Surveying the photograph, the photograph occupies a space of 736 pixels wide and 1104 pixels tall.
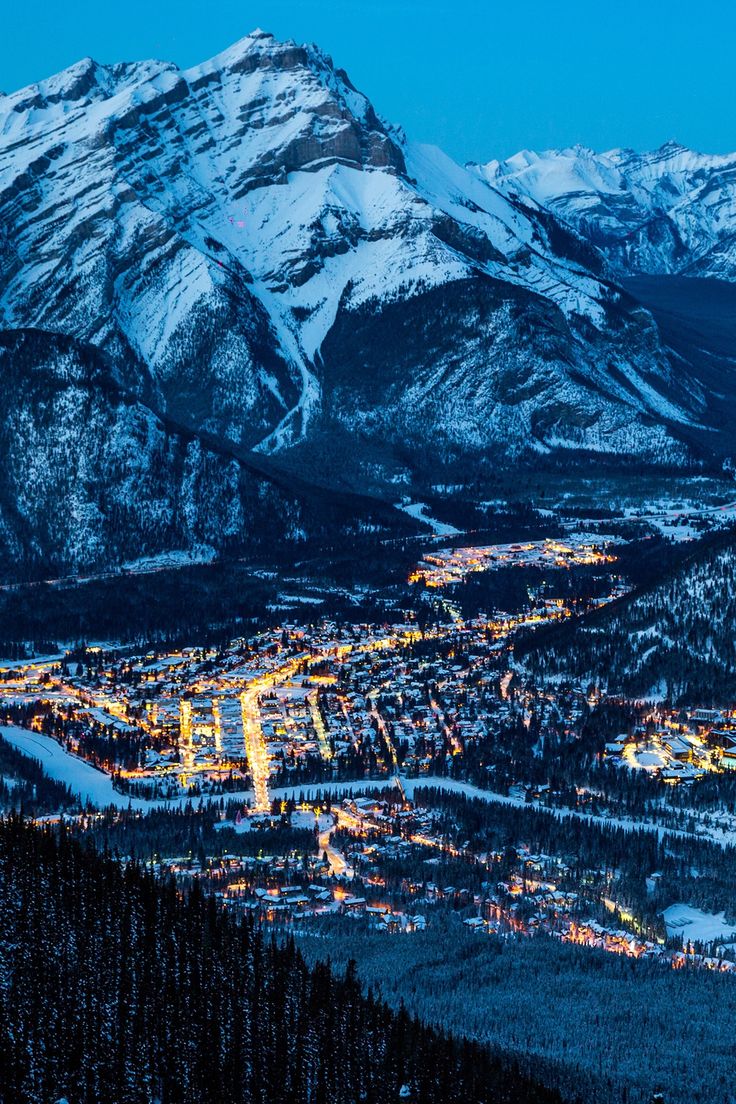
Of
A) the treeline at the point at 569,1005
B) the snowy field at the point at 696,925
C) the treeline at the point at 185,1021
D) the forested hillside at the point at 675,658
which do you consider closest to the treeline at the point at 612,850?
the snowy field at the point at 696,925

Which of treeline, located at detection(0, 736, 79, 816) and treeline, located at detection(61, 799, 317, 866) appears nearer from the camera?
treeline, located at detection(61, 799, 317, 866)

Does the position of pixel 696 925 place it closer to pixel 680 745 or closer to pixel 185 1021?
pixel 680 745

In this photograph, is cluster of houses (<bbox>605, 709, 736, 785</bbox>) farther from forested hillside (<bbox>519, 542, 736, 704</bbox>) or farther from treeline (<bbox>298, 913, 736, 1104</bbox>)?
treeline (<bbox>298, 913, 736, 1104</bbox>)

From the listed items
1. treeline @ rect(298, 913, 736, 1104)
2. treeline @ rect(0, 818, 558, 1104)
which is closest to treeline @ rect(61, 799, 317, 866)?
treeline @ rect(298, 913, 736, 1104)

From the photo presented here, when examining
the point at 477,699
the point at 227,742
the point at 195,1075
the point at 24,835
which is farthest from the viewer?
the point at 477,699

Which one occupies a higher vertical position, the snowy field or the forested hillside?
the forested hillside

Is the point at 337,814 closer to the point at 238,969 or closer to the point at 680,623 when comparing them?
the point at 238,969

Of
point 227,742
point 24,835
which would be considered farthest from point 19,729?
point 24,835

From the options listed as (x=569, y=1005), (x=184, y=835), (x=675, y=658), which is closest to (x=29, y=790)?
(x=184, y=835)
